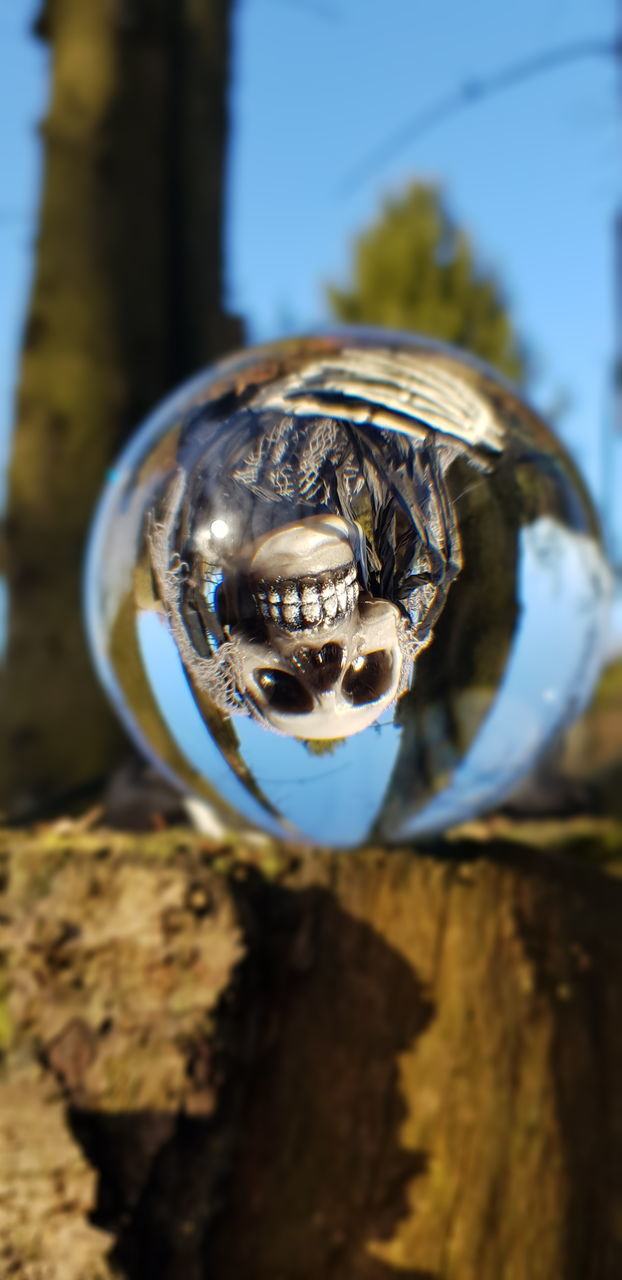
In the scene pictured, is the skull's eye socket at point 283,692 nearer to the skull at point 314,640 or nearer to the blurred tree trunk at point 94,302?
the skull at point 314,640

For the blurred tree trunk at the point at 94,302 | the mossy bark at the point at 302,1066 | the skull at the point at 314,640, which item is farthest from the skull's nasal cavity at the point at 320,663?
the blurred tree trunk at the point at 94,302

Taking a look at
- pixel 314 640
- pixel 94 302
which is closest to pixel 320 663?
pixel 314 640

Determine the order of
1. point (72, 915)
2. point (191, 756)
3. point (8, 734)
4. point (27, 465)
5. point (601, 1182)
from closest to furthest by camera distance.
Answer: point (191, 756), point (72, 915), point (601, 1182), point (8, 734), point (27, 465)

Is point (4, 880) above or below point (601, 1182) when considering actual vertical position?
above

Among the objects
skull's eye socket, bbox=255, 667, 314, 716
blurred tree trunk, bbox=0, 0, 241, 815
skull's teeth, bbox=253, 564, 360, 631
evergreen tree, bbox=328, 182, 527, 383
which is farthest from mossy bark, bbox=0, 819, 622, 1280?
evergreen tree, bbox=328, 182, 527, 383

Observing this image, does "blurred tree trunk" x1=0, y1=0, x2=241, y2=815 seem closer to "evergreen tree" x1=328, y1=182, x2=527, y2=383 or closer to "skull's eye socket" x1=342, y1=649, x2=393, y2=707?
"skull's eye socket" x1=342, y1=649, x2=393, y2=707

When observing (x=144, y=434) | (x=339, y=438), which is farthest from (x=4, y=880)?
(x=339, y=438)

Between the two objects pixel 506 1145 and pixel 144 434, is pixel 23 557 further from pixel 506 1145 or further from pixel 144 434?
pixel 506 1145
